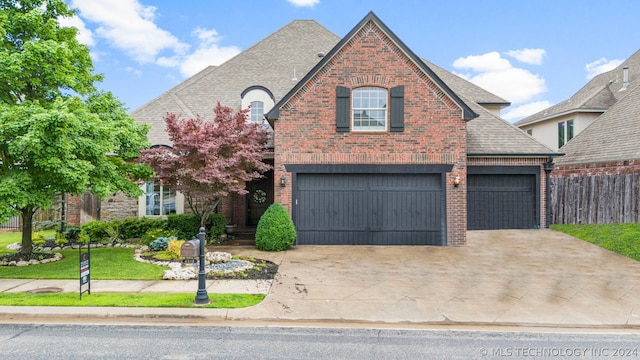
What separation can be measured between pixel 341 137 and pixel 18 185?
8861mm

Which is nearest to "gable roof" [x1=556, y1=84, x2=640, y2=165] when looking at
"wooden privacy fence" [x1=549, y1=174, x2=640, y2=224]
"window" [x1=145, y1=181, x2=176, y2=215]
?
"wooden privacy fence" [x1=549, y1=174, x2=640, y2=224]

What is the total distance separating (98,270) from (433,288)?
8053 millimetres

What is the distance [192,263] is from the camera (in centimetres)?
979

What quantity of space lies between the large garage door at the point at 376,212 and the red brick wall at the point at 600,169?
347 inches

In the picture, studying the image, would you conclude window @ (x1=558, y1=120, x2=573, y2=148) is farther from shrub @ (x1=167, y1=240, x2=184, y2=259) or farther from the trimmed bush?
the trimmed bush

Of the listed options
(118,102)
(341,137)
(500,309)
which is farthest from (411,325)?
(118,102)

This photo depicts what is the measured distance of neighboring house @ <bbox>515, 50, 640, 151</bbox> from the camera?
22391 millimetres

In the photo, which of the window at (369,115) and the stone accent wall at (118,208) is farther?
the stone accent wall at (118,208)

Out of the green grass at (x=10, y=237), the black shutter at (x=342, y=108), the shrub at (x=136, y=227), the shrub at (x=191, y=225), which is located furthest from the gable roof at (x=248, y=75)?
the green grass at (x=10, y=237)

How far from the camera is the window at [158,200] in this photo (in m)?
15.0

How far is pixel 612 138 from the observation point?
55.7ft

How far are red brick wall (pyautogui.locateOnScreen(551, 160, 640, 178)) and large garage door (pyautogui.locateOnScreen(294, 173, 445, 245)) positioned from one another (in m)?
8.83

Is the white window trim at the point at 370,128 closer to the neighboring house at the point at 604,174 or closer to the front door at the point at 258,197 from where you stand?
the front door at the point at 258,197

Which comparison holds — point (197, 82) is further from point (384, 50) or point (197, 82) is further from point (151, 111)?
point (384, 50)
